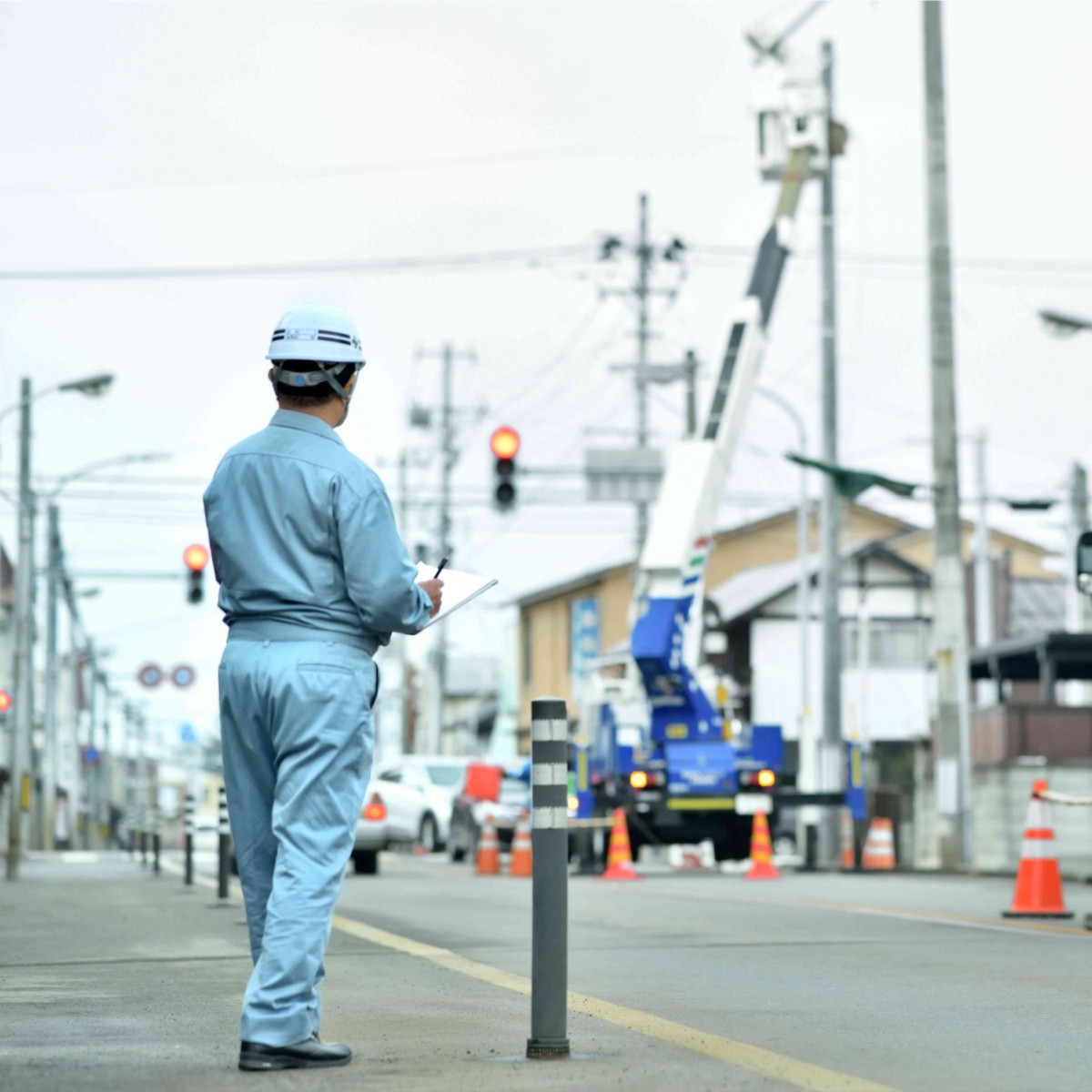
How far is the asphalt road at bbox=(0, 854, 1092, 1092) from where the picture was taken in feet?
18.5

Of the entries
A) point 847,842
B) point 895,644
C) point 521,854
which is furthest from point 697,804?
point 895,644

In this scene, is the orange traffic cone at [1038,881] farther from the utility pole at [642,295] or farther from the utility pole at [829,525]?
the utility pole at [642,295]

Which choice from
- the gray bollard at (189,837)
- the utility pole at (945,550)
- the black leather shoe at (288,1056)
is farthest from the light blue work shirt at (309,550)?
the utility pole at (945,550)

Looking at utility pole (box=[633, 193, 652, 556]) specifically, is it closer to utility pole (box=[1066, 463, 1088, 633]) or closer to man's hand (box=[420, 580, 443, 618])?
utility pole (box=[1066, 463, 1088, 633])

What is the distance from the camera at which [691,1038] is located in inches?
254

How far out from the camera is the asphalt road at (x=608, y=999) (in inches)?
221

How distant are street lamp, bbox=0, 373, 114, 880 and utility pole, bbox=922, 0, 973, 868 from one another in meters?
12.3

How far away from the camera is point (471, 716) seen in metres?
90.7

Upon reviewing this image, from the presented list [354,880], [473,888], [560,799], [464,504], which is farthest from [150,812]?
[464,504]

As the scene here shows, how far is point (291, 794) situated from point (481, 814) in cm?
2542

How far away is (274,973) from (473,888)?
13953 millimetres

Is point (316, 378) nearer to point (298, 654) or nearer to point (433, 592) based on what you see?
point (433, 592)

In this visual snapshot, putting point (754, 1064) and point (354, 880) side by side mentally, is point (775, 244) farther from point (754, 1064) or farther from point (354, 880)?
point (754, 1064)

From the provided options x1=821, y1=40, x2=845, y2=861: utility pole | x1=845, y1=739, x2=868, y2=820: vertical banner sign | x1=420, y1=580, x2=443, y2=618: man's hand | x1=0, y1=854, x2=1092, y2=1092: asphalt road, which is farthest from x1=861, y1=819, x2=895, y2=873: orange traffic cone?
x1=420, y1=580, x2=443, y2=618: man's hand
